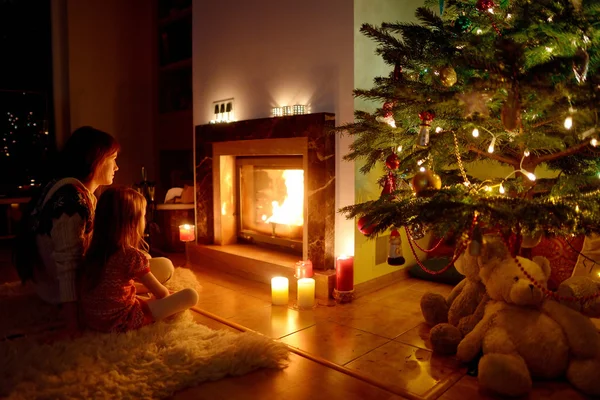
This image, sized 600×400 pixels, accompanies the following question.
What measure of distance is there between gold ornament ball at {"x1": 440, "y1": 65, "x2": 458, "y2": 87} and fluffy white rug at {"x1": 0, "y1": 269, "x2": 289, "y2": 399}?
4.22 feet

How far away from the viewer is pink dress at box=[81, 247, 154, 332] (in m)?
2.03

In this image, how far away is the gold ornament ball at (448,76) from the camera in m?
1.76

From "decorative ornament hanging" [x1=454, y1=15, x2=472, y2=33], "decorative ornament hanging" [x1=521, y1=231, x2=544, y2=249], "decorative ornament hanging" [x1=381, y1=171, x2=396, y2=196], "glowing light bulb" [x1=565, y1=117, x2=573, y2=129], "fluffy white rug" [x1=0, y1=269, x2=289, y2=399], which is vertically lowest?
"fluffy white rug" [x1=0, y1=269, x2=289, y2=399]

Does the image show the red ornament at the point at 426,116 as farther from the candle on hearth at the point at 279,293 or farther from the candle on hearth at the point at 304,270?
the candle on hearth at the point at 279,293

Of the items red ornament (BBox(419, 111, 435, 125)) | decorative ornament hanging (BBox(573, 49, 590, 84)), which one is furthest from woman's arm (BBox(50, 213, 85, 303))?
decorative ornament hanging (BBox(573, 49, 590, 84))

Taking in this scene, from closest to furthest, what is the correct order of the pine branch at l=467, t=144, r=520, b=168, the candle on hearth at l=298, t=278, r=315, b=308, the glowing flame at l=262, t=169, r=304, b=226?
the pine branch at l=467, t=144, r=520, b=168 < the candle on hearth at l=298, t=278, r=315, b=308 < the glowing flame at l=262, t=169, r=304, b=226

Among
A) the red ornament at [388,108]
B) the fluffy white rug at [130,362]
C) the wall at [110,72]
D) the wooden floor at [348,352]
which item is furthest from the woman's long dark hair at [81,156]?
the wall at [110,72]

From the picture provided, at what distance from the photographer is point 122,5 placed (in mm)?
5082

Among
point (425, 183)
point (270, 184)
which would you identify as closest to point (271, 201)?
point (270, 184)

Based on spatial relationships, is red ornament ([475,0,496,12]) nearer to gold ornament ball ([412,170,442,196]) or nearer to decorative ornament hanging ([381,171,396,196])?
gold ornament ball ([412,170,442,196])

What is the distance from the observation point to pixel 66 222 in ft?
6.43

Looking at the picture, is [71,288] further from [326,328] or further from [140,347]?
[326,328]

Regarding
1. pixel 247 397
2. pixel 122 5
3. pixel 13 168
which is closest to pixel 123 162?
pixel 13 168

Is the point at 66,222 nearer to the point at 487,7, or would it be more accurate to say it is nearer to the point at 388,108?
the point at 388,108
